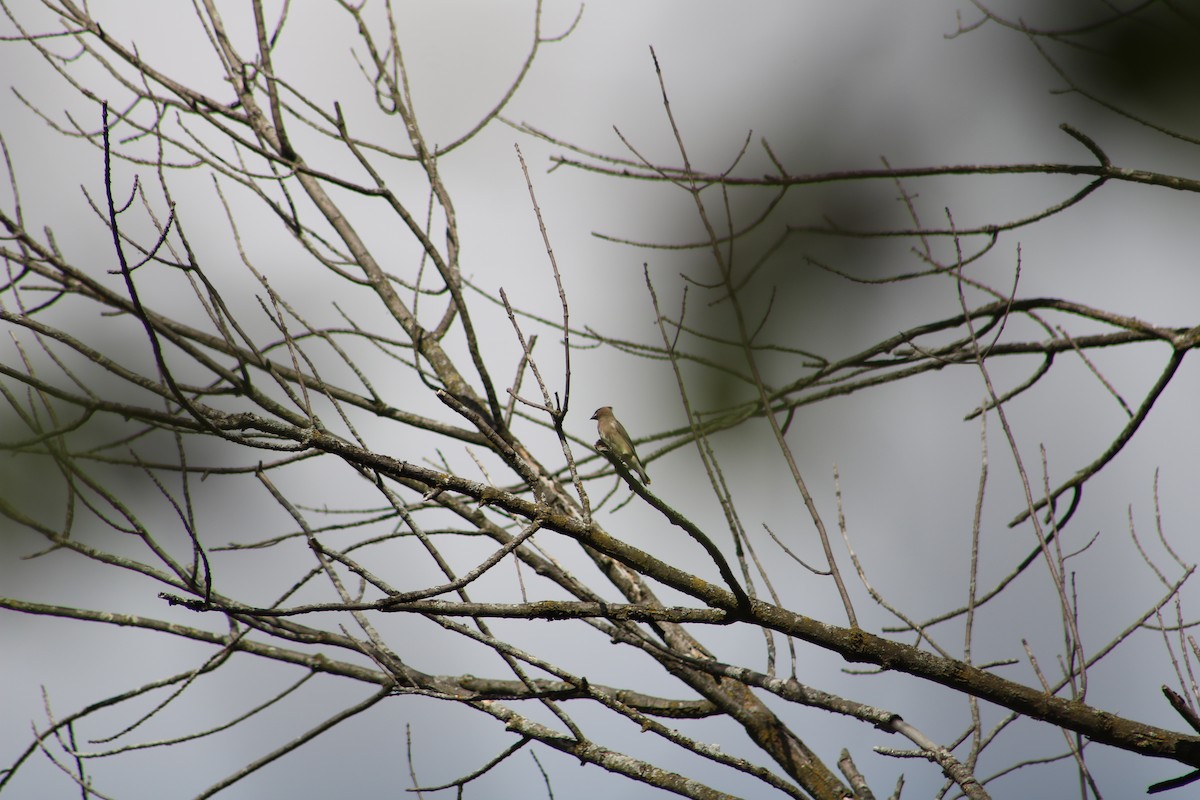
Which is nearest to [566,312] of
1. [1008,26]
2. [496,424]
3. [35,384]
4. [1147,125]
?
[35,384]

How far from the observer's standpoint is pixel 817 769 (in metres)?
3.09

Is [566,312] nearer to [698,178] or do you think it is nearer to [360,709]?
[698,178]

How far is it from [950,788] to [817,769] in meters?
0.76

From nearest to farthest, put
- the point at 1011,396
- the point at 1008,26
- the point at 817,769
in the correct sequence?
the point at 817,769 → the point at 1008,26 → the point at 1011,396

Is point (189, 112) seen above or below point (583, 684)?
above

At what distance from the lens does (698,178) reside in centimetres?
324

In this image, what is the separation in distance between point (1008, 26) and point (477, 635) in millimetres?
2920

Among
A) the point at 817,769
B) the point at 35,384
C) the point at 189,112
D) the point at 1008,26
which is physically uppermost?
the point at 189,112

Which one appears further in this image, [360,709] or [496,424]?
[496,424]

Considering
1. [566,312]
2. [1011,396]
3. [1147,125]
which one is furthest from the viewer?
[1011,396]

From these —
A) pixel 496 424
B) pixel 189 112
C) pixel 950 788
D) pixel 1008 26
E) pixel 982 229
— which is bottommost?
pixel 950 788

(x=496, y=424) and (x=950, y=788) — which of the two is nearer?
→ (x=950, y=788)

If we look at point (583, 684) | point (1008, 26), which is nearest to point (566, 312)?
point (583, 684)

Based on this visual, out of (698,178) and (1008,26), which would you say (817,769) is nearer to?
(698,178)
